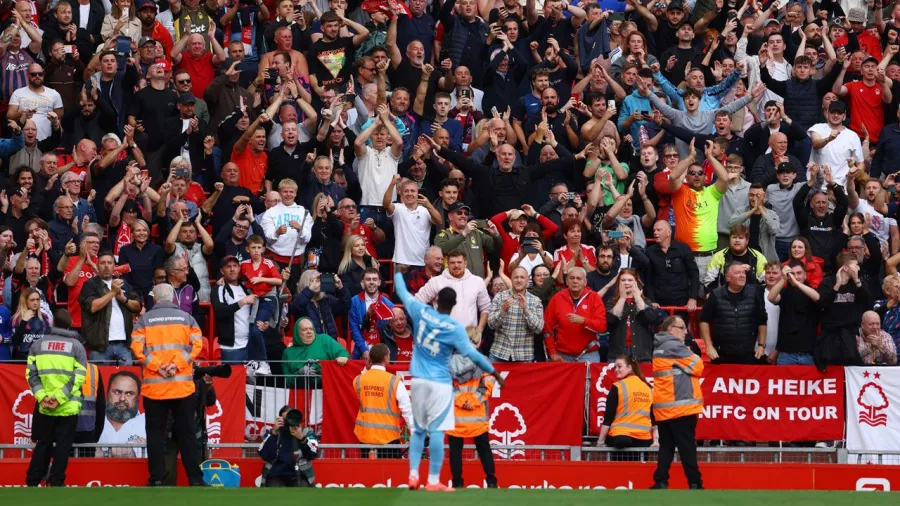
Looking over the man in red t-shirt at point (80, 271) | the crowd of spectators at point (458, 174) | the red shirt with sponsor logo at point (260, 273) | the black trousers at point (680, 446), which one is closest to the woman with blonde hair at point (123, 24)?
the crowd of spectators at point (458, 174)

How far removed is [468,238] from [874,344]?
5.06m

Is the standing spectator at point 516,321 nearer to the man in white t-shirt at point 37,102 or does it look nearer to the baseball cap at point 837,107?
the baseball cap at point 837,107

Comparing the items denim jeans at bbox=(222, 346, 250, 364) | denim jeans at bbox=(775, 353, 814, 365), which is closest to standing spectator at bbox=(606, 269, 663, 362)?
denim jeans at bbox=(775, 353, 814, 365)

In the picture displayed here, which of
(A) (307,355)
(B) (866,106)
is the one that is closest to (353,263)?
(A) (307,355)

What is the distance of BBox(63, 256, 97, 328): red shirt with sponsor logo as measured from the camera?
60.6 feet

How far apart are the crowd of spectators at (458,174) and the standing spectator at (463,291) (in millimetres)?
30

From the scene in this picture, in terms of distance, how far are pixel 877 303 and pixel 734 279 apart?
2.23 meters

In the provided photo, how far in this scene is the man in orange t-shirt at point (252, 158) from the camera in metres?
20.7

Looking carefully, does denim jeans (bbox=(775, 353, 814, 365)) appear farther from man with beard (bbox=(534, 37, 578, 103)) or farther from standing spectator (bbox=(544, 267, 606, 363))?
man with beard (bbox=(534, 37, 578, 103))

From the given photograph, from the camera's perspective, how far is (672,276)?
19.0 meters

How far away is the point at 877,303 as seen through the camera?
18688 mm

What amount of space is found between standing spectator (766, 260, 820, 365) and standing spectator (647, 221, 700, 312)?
1354 millimetres

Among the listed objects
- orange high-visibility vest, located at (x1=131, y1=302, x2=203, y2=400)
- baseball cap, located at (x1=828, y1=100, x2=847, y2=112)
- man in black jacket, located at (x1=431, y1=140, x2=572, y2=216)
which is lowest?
orange high-visibility vest, located at (x1=131, y1=302, x2=203, y2=400)

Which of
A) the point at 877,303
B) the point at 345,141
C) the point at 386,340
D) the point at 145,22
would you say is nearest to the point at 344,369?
the point at 386,340
